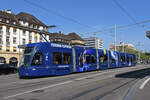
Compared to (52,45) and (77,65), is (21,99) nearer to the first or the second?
(52,45)

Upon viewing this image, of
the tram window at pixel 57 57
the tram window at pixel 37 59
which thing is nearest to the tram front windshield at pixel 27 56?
the tram window at pixel 37 59

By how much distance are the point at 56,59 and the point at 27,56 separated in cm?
269

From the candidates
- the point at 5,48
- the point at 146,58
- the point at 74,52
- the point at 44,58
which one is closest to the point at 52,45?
the point at 44,58

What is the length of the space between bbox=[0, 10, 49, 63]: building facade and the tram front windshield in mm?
30872

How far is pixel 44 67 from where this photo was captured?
15508 millimetres

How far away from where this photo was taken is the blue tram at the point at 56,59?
15.0m

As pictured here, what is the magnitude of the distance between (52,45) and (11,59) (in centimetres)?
3315

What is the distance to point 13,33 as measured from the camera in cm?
4778

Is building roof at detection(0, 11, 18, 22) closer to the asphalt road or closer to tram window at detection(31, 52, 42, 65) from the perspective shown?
tram window at detection(31, 52, 42, 65)

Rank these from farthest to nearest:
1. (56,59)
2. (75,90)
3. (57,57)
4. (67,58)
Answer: (67,58)
(57,57)
(56,59)
(75,90)

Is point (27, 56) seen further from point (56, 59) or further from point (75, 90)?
point (75, 90)

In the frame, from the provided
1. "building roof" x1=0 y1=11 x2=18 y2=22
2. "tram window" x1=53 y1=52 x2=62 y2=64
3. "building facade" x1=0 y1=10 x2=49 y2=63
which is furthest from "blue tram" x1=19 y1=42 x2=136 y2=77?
"building roof" x1=0 y1=11 x2=18 y2=22

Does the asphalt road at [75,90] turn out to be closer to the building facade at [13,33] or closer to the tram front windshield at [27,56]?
the tram front windshield at [27,56]

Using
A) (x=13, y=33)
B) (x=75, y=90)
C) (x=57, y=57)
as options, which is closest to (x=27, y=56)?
(x=57, y=57)
